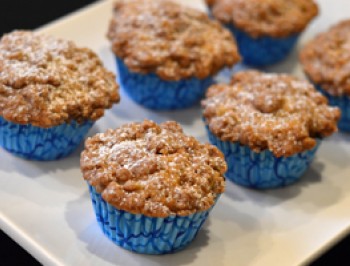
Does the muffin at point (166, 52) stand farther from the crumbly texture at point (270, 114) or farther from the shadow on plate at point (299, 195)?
the shadow on plate at point (299, 195)

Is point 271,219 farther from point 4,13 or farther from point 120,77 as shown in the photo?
point 4,13

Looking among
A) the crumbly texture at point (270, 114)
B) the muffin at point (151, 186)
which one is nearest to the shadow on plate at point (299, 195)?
the crumbly texture at point (270, 114)

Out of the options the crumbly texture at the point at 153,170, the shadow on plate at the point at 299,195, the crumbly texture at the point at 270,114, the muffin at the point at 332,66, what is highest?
the crumbly texture at the point at 153,170

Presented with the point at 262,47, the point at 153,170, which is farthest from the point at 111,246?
the point at 262,47

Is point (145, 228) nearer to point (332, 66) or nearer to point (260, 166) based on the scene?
point (260, 166)

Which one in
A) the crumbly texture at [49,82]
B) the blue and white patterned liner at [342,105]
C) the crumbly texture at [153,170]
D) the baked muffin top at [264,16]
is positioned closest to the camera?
the crumbly texture at [153,170]

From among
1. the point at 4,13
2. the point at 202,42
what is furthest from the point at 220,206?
the point at 4,13
